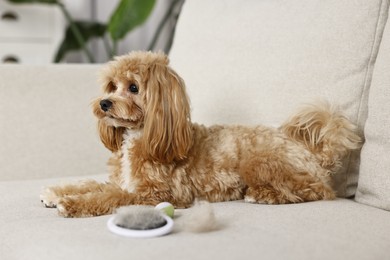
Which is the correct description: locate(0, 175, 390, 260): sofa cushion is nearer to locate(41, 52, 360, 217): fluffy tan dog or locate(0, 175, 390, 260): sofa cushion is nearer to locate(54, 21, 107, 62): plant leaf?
locate(41, 52, 360, 217): fluffy tan dog

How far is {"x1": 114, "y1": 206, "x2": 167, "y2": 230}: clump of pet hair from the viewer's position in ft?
3.79

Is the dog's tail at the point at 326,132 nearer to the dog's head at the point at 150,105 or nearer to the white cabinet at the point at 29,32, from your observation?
the dog's head at the point at 150,105

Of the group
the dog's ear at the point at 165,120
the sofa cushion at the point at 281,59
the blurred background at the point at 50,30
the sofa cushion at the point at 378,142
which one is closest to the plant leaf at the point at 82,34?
the blurred background at the point at 50,30

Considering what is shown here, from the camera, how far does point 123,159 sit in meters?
1.60

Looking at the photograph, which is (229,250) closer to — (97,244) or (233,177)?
(97,244)

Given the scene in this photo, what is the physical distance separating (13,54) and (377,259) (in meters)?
2.73

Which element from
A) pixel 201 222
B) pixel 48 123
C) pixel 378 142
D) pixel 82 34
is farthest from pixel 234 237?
pixel 82 34

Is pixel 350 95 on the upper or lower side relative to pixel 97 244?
upper

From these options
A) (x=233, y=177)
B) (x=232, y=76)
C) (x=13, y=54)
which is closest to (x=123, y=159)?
(x=233, y=177)

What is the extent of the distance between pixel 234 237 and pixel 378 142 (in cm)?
56

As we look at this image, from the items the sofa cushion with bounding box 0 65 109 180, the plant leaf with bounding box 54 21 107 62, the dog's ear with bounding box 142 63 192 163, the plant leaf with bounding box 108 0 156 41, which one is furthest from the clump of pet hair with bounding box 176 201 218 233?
the plant leaf with bounding box 54 21 107 62

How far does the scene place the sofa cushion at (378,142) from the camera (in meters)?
1.43

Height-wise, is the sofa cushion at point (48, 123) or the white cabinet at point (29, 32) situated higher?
the white cabinet at point (29, 32)

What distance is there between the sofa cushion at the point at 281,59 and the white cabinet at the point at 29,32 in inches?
62.5
